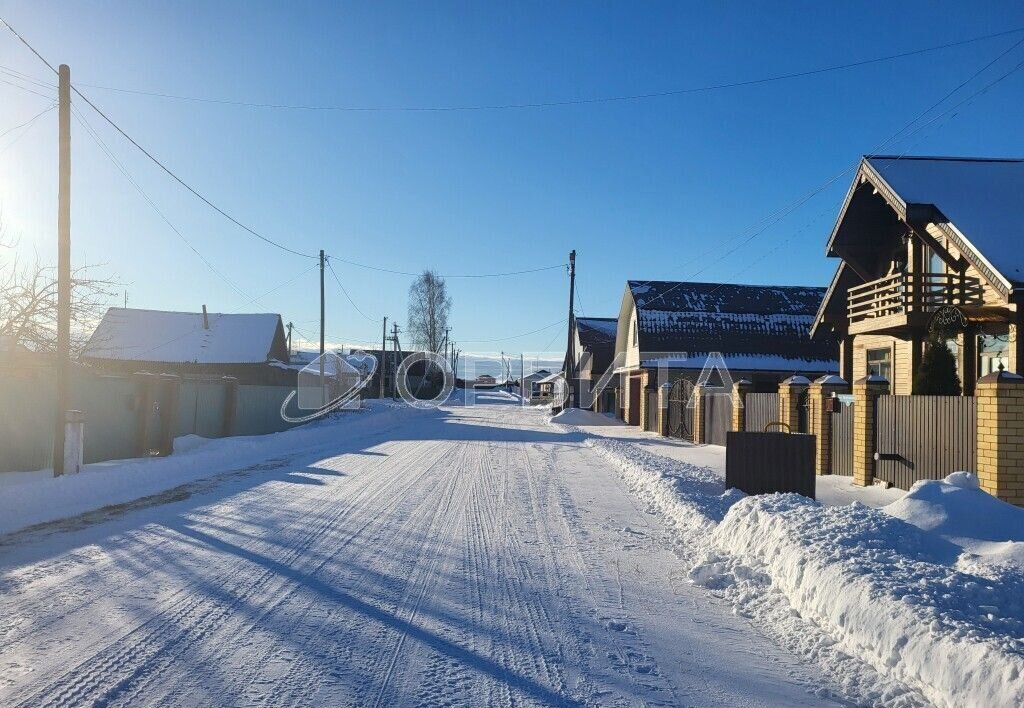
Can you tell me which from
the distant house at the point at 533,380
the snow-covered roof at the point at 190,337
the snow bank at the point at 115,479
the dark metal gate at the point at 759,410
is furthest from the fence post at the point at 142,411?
the distant house at the point at 533,380

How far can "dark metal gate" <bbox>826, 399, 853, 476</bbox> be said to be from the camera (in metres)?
14.9

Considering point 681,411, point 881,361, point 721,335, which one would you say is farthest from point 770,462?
point 721,335

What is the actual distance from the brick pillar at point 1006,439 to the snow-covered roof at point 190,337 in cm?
4492

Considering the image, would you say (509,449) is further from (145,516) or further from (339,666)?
(339,666)

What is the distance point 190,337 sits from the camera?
5150cm

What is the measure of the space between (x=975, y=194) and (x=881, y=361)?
586cm

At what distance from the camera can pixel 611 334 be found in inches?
2227

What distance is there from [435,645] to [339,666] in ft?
2.25

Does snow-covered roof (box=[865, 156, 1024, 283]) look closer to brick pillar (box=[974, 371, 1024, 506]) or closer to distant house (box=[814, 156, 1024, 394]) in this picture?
distant house (box=[814, 156, 1024, 394])

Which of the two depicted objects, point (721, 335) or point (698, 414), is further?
point (721, 335)

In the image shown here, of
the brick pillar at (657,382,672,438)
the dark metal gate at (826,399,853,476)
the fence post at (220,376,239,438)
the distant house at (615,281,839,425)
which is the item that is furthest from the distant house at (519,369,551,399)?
the dark metal gate at (826,399,853,476)

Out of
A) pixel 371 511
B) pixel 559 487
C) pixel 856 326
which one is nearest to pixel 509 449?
pixel 559 487

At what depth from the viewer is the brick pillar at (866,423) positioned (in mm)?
13656

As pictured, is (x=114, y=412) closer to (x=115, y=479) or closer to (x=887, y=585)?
(x=115, y=479)
